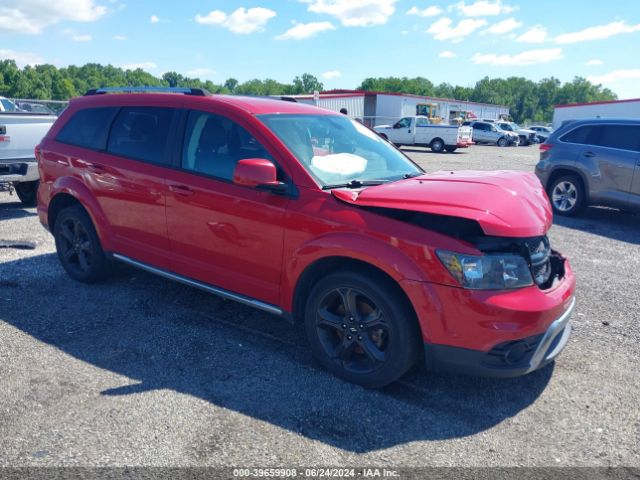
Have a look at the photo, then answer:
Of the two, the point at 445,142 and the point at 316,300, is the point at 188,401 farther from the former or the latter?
the point at 445,142

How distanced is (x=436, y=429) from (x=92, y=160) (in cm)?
383

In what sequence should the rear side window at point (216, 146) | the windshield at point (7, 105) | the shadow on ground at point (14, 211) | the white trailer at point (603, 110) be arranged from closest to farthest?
the rear side window at point (216, 146), the shadow on ground at point (14, 211), the windshield at point (7, 105), the white trailer at point (603, 110)

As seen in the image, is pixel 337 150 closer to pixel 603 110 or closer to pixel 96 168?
pixel 96 168

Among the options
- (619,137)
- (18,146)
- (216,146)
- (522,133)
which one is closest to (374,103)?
(522,133)

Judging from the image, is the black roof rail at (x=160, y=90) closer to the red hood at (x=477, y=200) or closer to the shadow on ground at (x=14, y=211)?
the red hood at (x=477, y=200)

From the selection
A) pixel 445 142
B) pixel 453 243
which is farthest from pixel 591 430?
pixel 445 142

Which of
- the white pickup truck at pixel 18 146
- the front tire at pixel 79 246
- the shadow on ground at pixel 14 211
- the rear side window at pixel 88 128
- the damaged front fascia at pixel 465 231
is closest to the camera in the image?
the damaged front fascia at pixel 465 231

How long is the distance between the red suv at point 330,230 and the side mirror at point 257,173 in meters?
0.01

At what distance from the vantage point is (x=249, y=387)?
3449mm

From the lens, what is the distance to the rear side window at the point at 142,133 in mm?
4418

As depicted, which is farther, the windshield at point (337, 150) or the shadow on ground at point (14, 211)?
the shadow on ground at point (14, 211)

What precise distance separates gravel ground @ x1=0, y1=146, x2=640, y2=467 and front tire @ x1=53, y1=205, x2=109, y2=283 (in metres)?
0.38

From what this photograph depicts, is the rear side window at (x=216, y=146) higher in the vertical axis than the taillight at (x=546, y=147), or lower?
higher

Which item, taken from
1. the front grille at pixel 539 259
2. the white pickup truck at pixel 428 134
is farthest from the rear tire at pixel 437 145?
the front grille at pixel 539 259
